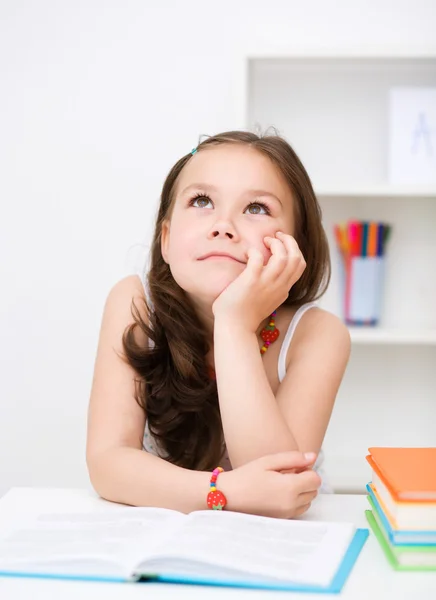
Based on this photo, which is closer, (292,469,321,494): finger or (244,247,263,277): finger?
(292,469,321,494): finger

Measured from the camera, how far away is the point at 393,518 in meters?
0.79

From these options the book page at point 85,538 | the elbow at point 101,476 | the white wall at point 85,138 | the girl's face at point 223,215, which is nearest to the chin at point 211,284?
the girl's face at point 223,215

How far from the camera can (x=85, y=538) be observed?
2.65 feet

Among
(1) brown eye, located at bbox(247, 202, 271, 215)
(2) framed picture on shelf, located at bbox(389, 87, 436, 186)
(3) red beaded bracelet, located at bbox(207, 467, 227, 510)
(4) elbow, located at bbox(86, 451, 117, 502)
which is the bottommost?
(4) elbow, located at bbox(86, 451, 117, 502)

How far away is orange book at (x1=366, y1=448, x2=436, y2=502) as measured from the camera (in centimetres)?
78

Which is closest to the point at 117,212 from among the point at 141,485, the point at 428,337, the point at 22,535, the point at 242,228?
the point at 428,337

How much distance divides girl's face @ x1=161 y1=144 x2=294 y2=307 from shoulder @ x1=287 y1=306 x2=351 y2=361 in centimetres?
16

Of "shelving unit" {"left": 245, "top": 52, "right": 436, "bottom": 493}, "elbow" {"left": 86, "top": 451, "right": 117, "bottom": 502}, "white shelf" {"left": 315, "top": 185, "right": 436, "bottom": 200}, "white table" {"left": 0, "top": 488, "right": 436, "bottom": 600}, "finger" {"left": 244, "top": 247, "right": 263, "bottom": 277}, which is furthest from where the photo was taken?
"shelving unit" {"left": 245, "top": 52, "right": 436, "bottom": 493}

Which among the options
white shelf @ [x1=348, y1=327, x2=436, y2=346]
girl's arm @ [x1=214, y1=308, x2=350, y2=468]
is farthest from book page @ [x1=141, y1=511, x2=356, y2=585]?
white shelf @ [x1=348, y1=327, x2=436, y2=346]

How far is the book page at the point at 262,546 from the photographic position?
2.36ft

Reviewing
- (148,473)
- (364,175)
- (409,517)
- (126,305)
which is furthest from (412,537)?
(364,175)

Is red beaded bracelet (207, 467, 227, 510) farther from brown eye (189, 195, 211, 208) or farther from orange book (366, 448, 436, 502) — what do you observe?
brown eye (189, 195, 211, 208)

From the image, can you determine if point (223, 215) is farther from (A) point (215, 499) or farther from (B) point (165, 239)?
(A) point (215, 499)

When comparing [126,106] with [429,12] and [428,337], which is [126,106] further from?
[428,337]
